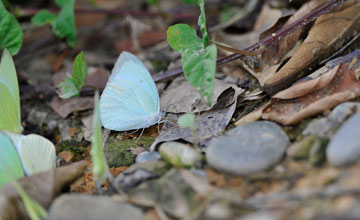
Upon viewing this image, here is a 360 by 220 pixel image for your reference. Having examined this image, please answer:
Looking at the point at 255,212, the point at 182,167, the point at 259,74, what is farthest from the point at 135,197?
the point at 259,74

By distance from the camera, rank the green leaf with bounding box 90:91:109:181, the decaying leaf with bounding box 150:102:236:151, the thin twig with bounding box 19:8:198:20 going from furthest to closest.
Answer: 1. the thin twig with bounding box 19:8:198:20
2. the decaying leaf with bounding box 150:102:236:151
3. the green leaf with bounding box 90:91:109:181

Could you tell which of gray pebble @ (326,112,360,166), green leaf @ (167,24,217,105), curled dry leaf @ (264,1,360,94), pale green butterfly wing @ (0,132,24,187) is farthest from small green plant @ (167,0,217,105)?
pale green butterfly wing @ (0,132,24,187)

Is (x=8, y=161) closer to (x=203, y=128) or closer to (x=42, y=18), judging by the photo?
(x=203, y=128)

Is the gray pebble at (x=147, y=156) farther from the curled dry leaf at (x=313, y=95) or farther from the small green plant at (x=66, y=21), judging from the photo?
the small green plant at (x=66, y=21)

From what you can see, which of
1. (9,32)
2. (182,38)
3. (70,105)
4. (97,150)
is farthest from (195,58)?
(9,32)

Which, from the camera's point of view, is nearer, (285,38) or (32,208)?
(32,208)

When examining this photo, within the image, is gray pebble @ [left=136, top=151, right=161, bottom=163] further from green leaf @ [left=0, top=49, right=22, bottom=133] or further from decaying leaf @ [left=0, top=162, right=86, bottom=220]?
green leaf @ [left=0, top=49, right=22, bottom=133]

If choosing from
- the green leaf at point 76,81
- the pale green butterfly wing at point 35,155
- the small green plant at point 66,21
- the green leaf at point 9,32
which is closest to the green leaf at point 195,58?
the green leaf at point 76,81
